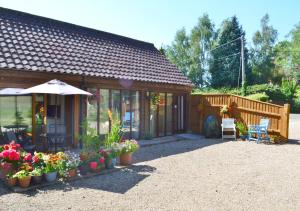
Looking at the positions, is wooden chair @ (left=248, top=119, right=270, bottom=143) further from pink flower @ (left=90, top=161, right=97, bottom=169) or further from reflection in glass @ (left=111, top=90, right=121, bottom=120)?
pink flower @ (left=90, top=161, right=97, bottom=169)

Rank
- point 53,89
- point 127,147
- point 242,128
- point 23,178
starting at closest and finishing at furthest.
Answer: point 23,178
point 53,89
point 127,147
point 242,128

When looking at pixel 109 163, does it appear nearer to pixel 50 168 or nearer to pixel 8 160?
pixel 50 168

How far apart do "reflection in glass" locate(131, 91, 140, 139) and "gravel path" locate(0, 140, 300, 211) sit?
123 inches

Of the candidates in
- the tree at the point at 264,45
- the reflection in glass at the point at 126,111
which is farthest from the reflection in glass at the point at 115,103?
the tree at the point at 264,45

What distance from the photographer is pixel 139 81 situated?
1230 cm

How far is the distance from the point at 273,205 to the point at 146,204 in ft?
7.62

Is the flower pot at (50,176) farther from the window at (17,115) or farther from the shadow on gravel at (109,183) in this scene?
the window at (17,115)

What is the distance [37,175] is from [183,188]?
3.15m

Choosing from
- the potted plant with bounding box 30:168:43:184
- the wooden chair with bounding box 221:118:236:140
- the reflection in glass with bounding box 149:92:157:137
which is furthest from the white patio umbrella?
the wooden chair with bounding box 221:118:236:140

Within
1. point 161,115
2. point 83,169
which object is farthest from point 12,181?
point 161,115

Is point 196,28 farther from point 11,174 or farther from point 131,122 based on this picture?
point 11,174

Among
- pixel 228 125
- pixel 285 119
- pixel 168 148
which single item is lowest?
pixel 168 148

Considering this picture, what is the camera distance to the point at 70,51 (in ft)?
36.2

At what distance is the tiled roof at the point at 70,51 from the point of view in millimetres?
9367
